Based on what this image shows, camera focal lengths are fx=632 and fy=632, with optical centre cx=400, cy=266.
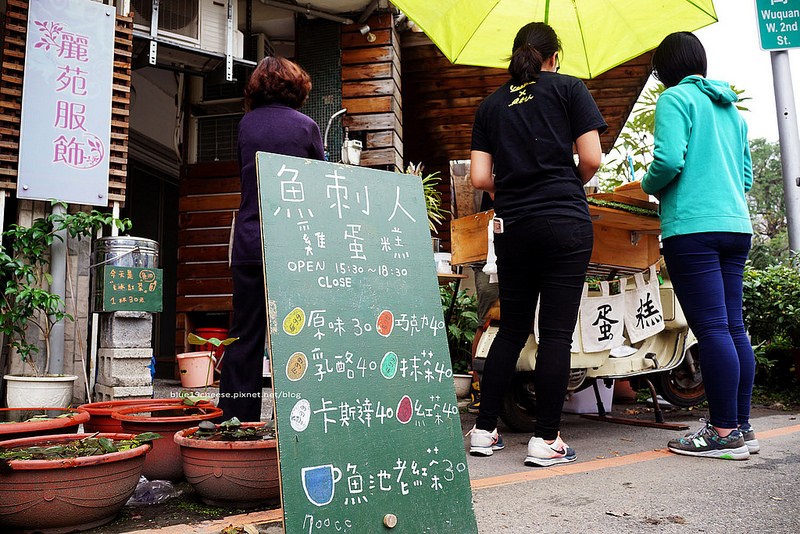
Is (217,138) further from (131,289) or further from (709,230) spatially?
(709,230)

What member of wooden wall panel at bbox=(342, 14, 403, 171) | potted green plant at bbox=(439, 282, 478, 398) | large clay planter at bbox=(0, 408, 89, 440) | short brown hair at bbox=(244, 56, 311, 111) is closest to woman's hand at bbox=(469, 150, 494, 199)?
short brown hair at bbox=(244, 56, 311, 111)

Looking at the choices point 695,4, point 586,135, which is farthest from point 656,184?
point 695,4

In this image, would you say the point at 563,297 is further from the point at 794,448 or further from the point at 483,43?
the point at 483,43

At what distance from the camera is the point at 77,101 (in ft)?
14.7

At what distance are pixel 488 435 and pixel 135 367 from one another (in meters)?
2.93

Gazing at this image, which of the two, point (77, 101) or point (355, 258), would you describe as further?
point (77, 101)

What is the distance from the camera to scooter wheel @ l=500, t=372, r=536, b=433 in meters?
3.52

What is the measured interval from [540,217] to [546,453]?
101cm

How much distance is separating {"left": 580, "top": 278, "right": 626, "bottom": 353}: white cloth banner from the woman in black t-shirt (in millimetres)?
607

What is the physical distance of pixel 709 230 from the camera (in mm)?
2854

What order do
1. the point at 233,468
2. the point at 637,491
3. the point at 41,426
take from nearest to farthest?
the point at 233,468 < the point at 41,426 < the point at 637,491

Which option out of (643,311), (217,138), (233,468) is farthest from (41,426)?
(217,138)

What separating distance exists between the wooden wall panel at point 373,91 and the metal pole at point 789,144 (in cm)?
340

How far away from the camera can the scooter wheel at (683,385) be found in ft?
13.5
